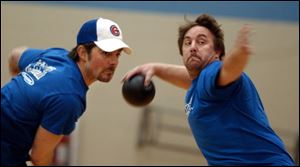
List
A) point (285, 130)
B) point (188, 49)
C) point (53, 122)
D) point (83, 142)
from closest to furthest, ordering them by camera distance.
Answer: point (53, 122) → point (188, 49) → point (285, 130) → point (83, 142)

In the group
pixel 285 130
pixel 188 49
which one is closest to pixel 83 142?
pixel 285 130

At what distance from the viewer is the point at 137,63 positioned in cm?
489

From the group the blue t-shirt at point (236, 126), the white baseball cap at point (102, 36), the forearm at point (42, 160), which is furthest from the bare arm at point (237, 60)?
the forearm at point (42, 160)

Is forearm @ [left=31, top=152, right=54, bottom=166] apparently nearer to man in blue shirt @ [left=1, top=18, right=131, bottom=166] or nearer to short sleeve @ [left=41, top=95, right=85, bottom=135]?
man in blue shirt @ [left=1, top=18, right=131, bottom=166]

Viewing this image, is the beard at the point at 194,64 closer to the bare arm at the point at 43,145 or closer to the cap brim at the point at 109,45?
the cap brim at the point at 109,45

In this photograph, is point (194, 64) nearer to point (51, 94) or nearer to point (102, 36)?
point (102, 36)

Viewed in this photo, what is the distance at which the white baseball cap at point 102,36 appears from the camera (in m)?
2.55

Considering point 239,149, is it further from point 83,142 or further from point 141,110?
point 83,142

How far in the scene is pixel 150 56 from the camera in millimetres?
4871

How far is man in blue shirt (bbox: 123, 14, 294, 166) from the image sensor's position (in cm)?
231

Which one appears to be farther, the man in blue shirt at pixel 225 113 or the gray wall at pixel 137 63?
the gray wall at pixel 137 63

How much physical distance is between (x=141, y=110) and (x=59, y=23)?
1.27 meters

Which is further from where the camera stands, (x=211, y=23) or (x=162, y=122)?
(x=162, y=122)

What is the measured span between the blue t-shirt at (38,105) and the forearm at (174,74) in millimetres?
806
